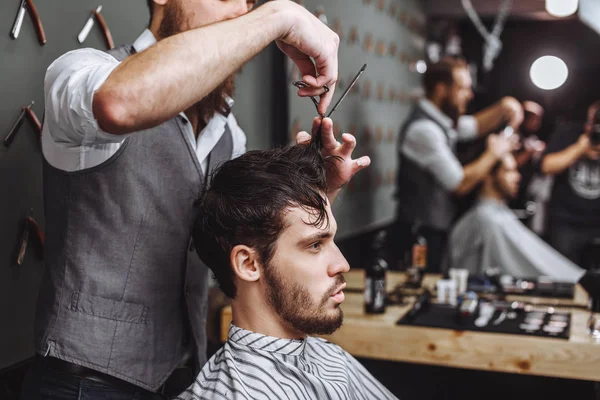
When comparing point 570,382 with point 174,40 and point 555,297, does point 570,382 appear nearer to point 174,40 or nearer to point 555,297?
point 555,297

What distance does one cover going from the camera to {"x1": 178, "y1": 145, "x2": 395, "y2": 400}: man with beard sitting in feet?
4.65

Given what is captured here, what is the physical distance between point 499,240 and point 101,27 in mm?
3408

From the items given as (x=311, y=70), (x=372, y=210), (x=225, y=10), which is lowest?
(x=372, y=210)

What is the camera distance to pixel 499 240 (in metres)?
4.53

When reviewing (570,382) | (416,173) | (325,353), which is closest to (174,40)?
(325,353)

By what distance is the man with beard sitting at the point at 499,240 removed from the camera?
4.43 meters

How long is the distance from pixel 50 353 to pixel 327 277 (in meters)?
0.61

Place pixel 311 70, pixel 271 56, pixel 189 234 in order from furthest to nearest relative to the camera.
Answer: pixel 271 56 < pixel 189 234 < pixel 311 70

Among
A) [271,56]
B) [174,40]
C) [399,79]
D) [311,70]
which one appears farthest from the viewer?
[399,79]

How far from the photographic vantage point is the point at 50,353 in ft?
4.38

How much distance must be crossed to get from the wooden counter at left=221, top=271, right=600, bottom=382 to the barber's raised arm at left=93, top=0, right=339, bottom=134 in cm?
139

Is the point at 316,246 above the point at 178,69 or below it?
below

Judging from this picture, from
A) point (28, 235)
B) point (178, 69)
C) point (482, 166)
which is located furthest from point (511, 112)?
point (178, 69)

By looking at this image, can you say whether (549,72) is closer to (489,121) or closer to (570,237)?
(489,121)
